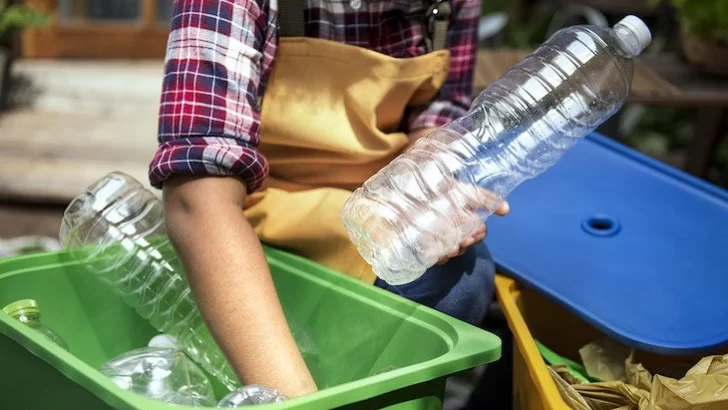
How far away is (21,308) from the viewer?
46.6 inches

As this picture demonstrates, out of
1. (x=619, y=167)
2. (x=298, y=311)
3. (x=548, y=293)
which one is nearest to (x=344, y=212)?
(x=298, y=311)

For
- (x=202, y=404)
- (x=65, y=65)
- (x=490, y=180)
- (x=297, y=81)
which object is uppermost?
(x=297, y=81)

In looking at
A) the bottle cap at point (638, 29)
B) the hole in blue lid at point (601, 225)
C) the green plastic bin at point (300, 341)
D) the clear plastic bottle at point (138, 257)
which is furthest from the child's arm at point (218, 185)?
the hole in blue lid at point (601, 225)

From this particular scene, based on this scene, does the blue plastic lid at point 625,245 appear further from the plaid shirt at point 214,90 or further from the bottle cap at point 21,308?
the bottle cap at point 21,308

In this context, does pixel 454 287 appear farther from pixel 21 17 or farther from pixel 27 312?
pixel 21 17

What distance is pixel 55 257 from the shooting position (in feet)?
4.37

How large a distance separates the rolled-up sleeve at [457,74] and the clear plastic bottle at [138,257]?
1.40 ft

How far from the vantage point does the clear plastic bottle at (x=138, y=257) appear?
1351 millimetres

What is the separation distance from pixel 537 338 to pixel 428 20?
0.54 m

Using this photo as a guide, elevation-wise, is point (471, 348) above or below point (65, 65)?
above

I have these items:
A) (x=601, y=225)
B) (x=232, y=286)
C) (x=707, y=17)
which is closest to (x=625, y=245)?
(x=601, y=225)

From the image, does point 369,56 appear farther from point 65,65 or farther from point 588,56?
point 65,65

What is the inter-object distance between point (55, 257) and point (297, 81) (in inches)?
17.1

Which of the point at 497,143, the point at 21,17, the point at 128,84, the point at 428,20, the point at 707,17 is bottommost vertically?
the point at 128,84
